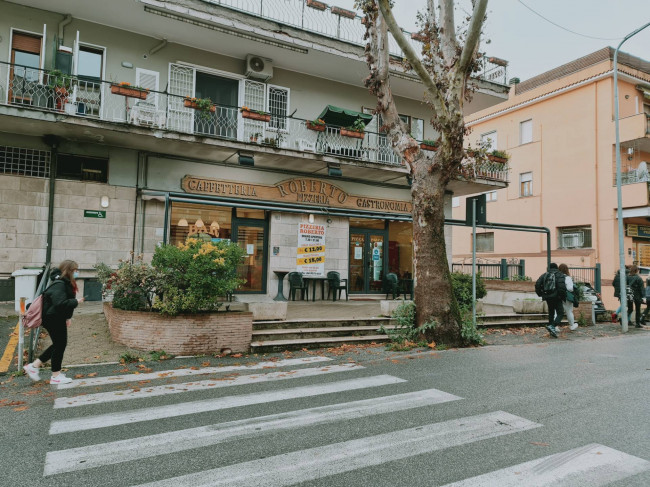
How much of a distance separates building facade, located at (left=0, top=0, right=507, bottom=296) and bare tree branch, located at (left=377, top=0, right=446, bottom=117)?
17.1 feet

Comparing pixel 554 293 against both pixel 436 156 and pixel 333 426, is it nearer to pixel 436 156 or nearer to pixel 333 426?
pixel 436 156

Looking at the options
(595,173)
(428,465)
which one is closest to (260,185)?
(428,465)

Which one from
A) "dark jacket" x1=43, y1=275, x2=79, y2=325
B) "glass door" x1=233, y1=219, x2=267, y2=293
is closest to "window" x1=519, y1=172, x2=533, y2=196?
"glass door" x1=233, y1=219, x2=267, y2=293

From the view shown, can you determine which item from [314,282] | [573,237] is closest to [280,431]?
[314,282]

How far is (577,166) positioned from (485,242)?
7.31 metres

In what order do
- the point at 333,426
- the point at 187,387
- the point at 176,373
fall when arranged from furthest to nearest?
the point at 176,373
the point at 187,387
the point at 333,426

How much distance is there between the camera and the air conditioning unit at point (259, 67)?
1507cm

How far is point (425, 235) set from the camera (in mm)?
9219

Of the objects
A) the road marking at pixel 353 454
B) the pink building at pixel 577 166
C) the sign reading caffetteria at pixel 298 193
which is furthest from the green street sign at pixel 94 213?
the pink building at pixel 577 166

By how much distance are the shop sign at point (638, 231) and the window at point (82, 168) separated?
24.4 meters

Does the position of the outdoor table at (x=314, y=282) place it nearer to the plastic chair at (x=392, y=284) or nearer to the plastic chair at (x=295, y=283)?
the plastic chair at (x=295, y=283)

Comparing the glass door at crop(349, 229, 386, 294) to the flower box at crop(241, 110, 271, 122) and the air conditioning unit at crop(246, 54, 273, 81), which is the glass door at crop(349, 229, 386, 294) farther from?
the air conditioning unit at crop(246, 54, 273, 81)

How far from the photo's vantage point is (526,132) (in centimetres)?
2778

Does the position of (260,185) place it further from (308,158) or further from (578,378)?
(578,378)
